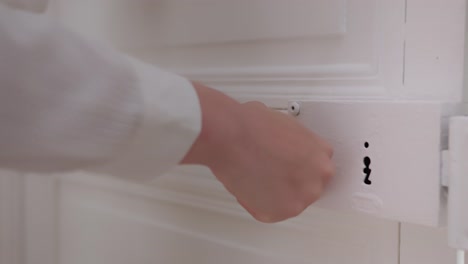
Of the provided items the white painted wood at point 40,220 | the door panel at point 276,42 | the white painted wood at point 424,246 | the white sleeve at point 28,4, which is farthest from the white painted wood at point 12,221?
the white painted wood at point 424,246

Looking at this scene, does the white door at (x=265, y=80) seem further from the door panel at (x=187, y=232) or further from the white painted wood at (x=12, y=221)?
the white painted wood at (x=12, y=221)

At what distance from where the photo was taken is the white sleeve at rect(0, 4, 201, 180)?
244mm

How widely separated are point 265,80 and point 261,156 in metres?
0.14

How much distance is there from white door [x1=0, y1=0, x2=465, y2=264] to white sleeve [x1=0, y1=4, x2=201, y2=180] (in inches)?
6.7

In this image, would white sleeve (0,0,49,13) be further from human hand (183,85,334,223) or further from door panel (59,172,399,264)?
door panel (59,172,399,264)

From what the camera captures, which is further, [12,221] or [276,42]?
[12,221]

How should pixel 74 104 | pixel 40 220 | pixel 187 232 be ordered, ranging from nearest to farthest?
pixel 74 104
pixel 187 232
pixel 40 220

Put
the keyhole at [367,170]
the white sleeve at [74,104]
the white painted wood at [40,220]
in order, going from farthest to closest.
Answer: the white painted wood at [40,220] < the keyhole at [367,170] < the white sleeve at [74,104]

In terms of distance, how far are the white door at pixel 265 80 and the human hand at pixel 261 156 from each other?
0.21 ft

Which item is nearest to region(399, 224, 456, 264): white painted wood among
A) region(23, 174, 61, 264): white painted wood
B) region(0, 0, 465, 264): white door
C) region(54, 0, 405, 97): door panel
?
region(0, 0, 465, 264): white door

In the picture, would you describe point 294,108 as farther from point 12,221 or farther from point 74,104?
point 12,221

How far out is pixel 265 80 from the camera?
17.7 inches

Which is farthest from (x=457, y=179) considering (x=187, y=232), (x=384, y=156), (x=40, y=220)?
(x=40, y=220)

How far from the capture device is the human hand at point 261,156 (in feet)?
1.01
